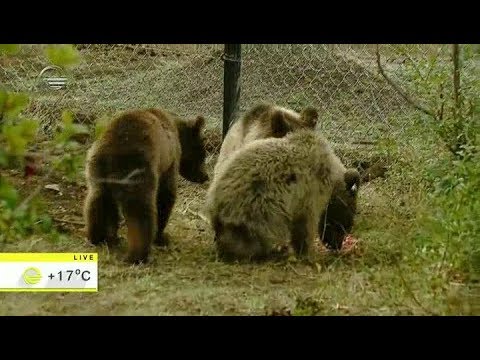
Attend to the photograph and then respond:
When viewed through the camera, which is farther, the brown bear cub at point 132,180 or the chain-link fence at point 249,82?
the chain-link fence at point 249,82

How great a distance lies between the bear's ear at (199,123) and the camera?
4215mm

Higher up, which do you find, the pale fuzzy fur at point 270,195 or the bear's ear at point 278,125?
the bear's ear at point 278,125

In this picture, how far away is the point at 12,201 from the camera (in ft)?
6.42

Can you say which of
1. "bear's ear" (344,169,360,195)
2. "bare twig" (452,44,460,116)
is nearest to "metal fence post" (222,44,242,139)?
"bear's ear" (344,169,360,195)

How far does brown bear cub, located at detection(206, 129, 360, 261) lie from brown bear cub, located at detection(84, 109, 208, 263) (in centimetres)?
28

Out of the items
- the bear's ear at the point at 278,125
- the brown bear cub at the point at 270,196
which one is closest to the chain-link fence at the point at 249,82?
the bear's ear at the point at 278,125

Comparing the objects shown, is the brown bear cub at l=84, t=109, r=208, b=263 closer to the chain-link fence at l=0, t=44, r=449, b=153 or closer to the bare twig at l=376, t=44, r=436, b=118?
the chain-link fence at l=0, t=44, r=449, b=153

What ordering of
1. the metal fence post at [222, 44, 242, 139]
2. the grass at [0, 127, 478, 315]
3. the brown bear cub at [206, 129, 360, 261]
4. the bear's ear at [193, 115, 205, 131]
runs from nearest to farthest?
the grass at [0, 127, 478, 315] < the brown bear cub at [206, 129, 360, 261] < the bear's ear at [193, 115, 205, 131] < the metal fence post at [222, 44, 242, 139]

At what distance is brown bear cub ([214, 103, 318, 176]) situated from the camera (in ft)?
12.8

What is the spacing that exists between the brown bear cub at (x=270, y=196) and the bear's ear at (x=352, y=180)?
117 mm
